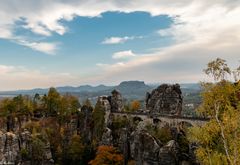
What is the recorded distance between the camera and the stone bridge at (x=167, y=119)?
7041 cm

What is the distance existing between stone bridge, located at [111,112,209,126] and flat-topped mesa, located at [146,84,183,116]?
73.9 inches

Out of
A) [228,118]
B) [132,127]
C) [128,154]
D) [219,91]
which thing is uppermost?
[219,91]

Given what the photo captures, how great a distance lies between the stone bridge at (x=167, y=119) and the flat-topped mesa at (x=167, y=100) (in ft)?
6.16

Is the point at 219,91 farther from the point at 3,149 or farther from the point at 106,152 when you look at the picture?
the point at 3,149

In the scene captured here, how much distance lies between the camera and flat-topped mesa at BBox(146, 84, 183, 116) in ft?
259

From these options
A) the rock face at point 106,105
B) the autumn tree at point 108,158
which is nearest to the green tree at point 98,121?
the rock face at point 106,105

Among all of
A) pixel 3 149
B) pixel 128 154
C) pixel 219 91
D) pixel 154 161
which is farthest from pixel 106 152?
pixel 219 91

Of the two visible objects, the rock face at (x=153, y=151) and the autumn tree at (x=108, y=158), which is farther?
the autumn tree at (x=108, y=158)

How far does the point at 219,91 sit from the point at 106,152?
161 feet

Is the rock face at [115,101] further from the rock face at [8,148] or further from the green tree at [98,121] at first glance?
the rock face at [8,148]

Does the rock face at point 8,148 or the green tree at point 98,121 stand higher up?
the green tree at point 98,121

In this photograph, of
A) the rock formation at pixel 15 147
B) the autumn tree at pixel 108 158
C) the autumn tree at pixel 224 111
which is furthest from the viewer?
the rock formation at pixel 15 147

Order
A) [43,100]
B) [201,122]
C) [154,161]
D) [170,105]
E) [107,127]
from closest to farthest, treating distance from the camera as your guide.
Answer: [154,161] < [201,122] < [170,105] < [107,127] < [43,100]

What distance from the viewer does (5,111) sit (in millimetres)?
89688
